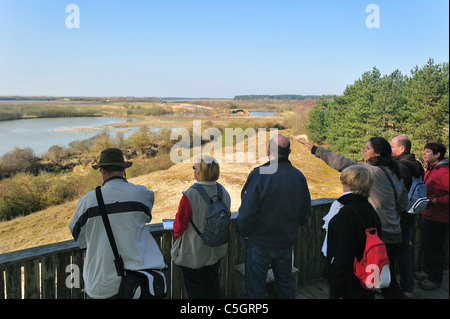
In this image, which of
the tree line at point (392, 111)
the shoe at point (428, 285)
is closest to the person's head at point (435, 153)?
the shoe at point (428, 285)

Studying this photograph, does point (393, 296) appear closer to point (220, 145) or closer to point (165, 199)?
point (165, 199)

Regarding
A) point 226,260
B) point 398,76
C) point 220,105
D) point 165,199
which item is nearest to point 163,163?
point 165,199

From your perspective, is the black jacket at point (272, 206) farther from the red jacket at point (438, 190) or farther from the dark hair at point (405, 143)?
the red jacket at point (438, 190)

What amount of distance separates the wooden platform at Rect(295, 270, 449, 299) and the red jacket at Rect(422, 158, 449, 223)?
2.48 feet

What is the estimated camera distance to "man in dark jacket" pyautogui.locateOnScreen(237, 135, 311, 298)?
8.07ft

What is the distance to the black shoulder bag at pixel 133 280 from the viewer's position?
6.55ft

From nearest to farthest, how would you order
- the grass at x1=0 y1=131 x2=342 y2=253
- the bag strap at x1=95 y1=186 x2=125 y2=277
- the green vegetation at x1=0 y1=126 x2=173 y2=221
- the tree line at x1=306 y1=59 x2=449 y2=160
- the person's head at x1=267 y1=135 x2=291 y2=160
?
the bag strap at x1=95 y1=186 x2=125 y2=277
the person's head at x1=267 y1=135 x2=291 y2=160
the grass at x1=0 y1=131 x2=342 y2=253
the tree line at x1=306 y1=59 x2=449 y2=160
the green vegetation at x1=0 y1=126 x2=173 y2=221

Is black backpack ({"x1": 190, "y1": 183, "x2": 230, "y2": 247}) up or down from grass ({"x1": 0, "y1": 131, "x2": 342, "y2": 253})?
up

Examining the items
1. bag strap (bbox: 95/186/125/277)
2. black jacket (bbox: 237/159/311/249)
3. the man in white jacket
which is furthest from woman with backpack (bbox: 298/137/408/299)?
bag strap (bbox: 95/186/125/277)

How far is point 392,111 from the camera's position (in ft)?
132

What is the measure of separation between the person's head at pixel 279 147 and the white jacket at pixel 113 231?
3.49 feet

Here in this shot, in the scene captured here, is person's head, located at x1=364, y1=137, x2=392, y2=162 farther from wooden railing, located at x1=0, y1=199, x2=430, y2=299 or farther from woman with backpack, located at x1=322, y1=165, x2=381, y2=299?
wooden railing, located at x1=0, y1=199, x2=430, y2=299

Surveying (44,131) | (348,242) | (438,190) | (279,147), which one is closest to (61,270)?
(279,147)

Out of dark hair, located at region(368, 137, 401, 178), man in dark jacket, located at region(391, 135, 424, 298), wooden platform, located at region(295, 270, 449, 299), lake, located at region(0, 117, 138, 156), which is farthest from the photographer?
lake, located at region(0, 117, 138, 156)
